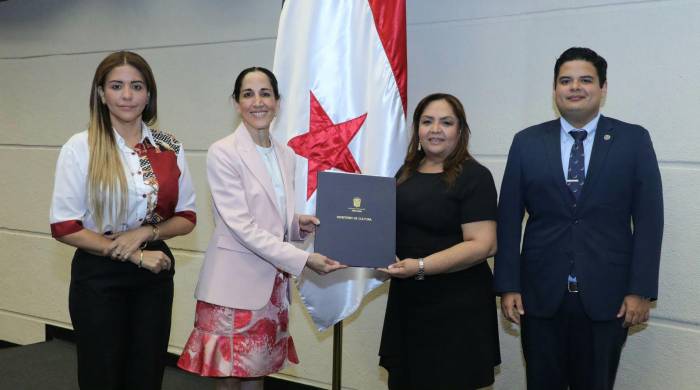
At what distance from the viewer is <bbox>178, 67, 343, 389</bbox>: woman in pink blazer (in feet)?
6.71

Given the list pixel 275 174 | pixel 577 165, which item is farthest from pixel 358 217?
pixel 577 165

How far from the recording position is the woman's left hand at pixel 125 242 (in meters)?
Result: 1.87

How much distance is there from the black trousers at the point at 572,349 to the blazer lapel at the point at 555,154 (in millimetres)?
336

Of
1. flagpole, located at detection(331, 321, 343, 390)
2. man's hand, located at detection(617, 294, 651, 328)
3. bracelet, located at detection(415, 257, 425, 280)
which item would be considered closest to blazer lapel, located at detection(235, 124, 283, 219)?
bracelet, located at detection(415, 257, 425, 280)

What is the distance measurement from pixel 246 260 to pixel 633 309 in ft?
4.04

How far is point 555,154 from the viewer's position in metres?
2.05

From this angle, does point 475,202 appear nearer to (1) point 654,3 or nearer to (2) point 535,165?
(2) point 535,165

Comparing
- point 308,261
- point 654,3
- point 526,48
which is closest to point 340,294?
point 308,261

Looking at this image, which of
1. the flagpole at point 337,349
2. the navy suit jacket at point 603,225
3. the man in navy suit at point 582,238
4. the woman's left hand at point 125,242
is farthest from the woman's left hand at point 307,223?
the navy suit jacket at point 603,225

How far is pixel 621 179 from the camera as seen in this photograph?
1981 mm

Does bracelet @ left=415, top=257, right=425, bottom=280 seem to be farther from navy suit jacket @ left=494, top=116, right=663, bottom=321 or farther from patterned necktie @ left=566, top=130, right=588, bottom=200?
patterned necktie @ left=566, top=130, right=588, bottom=200

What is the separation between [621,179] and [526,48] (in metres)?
0.95

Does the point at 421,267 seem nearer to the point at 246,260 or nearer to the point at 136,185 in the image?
the point at 246,260

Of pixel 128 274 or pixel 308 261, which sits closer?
pixel 128 274
